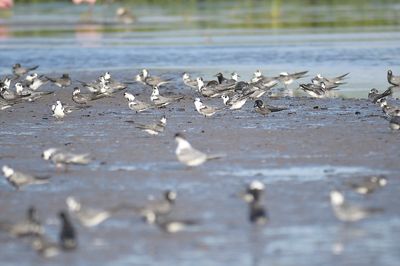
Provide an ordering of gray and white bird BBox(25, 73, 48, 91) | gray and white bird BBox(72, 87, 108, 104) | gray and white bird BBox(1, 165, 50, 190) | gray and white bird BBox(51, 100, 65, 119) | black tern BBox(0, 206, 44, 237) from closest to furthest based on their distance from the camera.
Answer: black tern BBox(0, 206, 44, 237), gray and white bird BBox(1, 165, 50, 190), gray and white bird BBox(51, 100, 65, 119), gray and white bird BBox(72, 87, 108, 104), gray and white bird BBox(25, 73, 48, 91)

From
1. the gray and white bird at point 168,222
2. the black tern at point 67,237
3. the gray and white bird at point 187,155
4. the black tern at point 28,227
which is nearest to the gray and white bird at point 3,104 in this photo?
the gray and white bird at point 187,155

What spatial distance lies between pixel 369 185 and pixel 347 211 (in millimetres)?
1525

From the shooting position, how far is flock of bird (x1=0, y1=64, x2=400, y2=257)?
435 inches

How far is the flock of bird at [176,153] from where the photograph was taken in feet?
36.3

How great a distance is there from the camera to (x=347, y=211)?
36.8 ft

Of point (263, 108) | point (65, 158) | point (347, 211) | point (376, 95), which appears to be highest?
point (347, 211)

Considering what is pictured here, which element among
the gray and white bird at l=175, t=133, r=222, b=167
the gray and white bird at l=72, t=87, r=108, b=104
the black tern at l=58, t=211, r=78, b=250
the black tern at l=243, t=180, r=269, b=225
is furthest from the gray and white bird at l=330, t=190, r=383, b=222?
the gray and white bird at l=72, t=87, r=108, b=104

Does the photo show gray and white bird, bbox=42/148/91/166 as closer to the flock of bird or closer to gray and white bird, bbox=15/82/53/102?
the flock of bird

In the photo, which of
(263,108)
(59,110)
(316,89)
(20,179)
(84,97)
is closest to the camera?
(20,179)

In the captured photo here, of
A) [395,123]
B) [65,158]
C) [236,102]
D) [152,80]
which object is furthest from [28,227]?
[152,80]

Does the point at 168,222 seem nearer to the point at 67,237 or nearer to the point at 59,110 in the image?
the point at 67,237

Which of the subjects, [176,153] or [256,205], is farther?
[176,153]

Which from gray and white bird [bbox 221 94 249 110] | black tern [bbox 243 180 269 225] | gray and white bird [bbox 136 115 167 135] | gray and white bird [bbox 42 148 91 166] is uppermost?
black tern [bbox 243 180 269 225]

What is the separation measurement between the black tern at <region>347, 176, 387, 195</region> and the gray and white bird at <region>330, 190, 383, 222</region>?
1.08 metres
